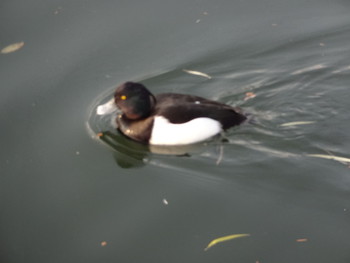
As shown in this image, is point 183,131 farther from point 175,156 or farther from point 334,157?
point 334,157

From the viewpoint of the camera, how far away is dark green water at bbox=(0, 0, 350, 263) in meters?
6.13

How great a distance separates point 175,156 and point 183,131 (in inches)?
13.4

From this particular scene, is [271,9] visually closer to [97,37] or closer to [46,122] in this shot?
[97,37]

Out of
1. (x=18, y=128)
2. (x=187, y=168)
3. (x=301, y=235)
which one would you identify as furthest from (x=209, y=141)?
(x=18, y=128)

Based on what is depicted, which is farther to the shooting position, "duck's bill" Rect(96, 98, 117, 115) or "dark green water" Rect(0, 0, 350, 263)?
"duck's bill" Rect(96, 98, 117, 115)

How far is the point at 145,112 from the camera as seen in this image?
7.64 metres

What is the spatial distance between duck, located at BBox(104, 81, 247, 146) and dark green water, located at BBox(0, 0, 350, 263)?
198 mm

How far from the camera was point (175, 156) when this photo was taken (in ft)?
24.3

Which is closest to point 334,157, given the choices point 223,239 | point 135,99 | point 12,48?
point 223,239

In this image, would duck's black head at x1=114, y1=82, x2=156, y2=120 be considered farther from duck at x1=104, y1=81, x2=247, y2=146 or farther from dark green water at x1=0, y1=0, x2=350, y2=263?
dark green water at x1=0, y1=0, x2=350, y2=263

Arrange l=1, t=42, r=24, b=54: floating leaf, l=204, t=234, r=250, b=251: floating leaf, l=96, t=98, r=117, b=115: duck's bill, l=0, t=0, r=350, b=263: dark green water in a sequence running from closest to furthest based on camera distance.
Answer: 1. l=204, t=234, r=250, b=251: floating leaf
2. l=0, t=0, r=350, b=263: dark green water
3. l=96, t=98, r=117, b=115: duck's bill
4. l=1, t=42, r=24, b=54: floating leaf

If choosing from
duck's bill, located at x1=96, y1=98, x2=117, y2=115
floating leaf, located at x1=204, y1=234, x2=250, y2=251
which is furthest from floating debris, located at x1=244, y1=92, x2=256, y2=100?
floating leaf, located at x1=204, y1=234, x2=250, y2=251

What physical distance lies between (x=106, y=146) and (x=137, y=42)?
2448mm

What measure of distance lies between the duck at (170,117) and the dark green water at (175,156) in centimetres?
20
